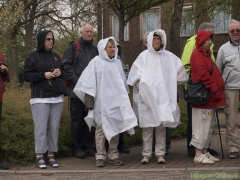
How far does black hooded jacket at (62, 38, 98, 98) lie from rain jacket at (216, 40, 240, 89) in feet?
7.48

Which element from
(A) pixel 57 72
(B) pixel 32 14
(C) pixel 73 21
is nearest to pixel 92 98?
(A) pixel 57 72

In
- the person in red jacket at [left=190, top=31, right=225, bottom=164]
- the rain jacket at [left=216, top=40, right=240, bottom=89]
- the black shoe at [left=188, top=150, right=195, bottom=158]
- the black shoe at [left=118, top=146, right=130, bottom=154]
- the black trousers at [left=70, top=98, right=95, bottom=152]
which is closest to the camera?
the person in red jacket at [left=190, top=31, right=225, bottom=164]

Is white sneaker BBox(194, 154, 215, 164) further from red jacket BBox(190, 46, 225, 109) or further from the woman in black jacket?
the woman in black jacket

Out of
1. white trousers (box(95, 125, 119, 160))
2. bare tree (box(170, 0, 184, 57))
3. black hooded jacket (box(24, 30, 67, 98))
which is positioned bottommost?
white trousers (box(95, 125, 119, 160))

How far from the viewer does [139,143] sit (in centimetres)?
959

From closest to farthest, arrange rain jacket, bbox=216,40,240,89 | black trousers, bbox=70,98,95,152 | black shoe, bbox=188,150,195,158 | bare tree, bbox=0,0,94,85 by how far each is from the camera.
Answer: rain jacket, bbox=216,40,240,89 < black shoe, bbox=188,150,195,158 < black trousers, bbox=70,98,95,152 < bare tree, bbox=0,0,94,85

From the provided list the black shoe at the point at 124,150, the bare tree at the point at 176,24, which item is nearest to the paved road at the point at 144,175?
the black shoe at the point at 124,150

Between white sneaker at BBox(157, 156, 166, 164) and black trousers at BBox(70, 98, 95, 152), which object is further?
black trousers at BBox(70, 98, 95, 152)

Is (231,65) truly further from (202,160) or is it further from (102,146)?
(102,146)

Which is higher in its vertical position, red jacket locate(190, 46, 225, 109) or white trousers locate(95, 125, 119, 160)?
red jacket locate(190, 46, 225, 109)

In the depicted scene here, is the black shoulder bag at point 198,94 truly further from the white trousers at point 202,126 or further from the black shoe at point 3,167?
the black shoe at point 3,167

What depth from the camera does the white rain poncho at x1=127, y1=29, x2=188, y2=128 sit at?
7.21m

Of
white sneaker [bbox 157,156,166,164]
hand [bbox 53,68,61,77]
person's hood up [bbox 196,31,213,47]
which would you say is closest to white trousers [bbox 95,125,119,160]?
white sneaker [bbox 157,156,166,164]

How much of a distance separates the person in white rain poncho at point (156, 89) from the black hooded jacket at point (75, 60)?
106cm
